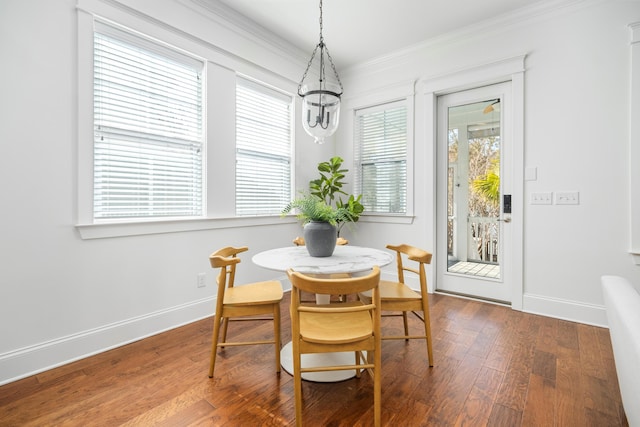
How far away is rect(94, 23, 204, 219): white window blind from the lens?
2381 mm

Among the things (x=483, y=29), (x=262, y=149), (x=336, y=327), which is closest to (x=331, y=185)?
(x=262, y=149)

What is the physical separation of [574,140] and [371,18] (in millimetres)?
2257

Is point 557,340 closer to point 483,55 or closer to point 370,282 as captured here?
point 370,282

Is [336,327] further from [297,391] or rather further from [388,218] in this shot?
[388,218]

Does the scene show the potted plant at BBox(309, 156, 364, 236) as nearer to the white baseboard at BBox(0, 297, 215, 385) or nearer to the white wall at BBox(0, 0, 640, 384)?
the white wall at BBox(0, 0, 640, 384)

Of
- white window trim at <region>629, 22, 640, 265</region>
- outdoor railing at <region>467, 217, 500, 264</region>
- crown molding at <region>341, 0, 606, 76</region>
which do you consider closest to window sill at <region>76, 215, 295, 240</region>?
outdoor railing at <region>467, 217, 500, 264</region>

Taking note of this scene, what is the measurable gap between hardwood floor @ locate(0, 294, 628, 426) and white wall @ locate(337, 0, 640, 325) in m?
0.63

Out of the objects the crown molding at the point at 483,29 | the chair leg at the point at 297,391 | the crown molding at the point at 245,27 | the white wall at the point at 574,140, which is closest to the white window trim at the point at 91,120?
the crown molding at the point at 245,27

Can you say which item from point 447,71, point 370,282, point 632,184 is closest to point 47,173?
point 370,282

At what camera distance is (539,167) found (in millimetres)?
3092

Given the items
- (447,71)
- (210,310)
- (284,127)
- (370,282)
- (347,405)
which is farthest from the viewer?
(284,127)

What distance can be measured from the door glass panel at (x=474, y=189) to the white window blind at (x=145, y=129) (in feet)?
9.26

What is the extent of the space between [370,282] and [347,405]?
0.76 m

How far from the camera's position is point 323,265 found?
6.23 feet
